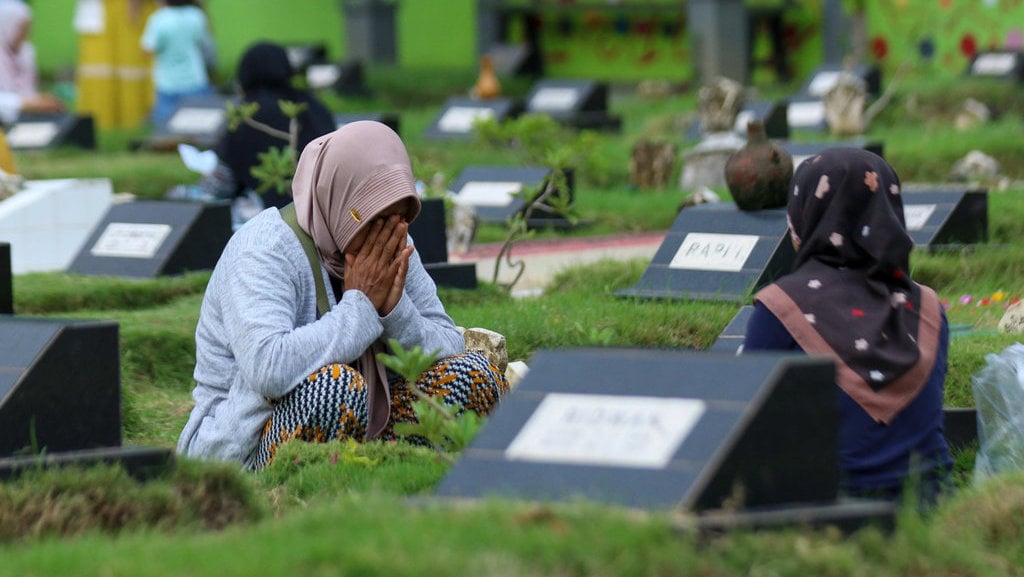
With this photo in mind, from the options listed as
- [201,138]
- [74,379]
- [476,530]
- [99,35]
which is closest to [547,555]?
[476,530]

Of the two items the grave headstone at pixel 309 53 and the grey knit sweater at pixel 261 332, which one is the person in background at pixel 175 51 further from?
the grey knit sweater at pixel 261 332

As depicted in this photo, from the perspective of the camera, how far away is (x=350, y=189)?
4828mm

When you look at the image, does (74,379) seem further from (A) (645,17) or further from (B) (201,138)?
(A) (645,17)

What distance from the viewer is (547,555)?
280 cm

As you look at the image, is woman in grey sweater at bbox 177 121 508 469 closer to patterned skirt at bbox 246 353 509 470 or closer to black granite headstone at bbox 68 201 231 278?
patterned skirt at bbox 246 353 509 470

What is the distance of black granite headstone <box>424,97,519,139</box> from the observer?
16.2 meters

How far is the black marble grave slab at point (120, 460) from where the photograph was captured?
12.4ft

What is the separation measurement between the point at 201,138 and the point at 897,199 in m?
12.1

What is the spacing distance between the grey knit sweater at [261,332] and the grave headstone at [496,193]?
232 inches

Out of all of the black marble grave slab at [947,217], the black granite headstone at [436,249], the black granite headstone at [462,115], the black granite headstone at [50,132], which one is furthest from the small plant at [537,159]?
the black granite headstone at [50,132]

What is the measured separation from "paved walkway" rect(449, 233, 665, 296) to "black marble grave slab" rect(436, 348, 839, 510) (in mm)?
5088

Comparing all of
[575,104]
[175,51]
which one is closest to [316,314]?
[575,104]

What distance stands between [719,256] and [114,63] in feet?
43.4

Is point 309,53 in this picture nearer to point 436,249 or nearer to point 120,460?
point 436,249
